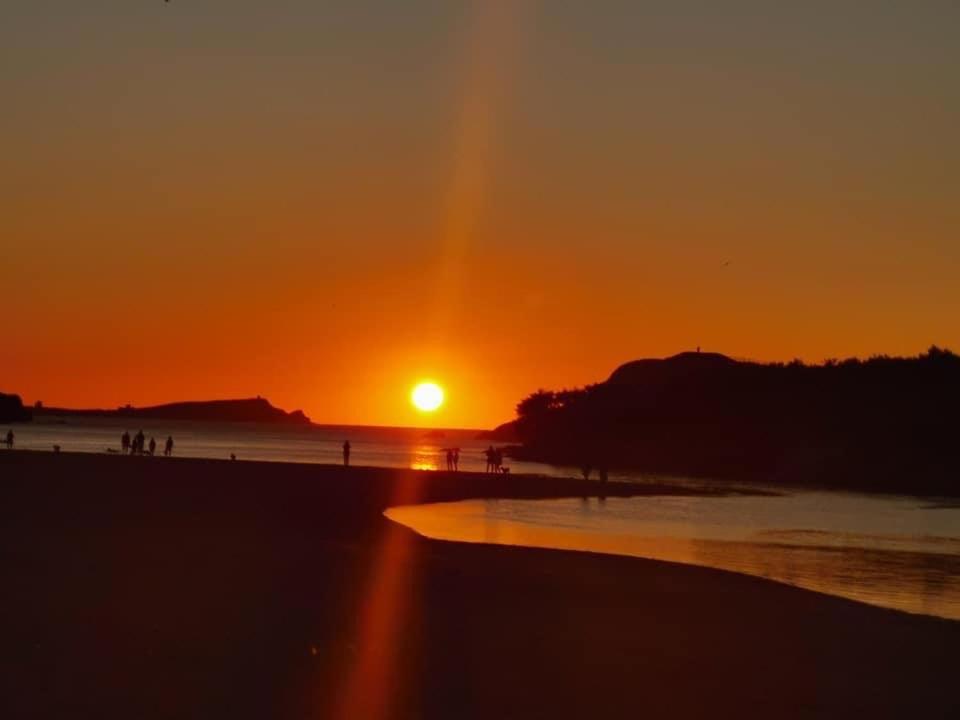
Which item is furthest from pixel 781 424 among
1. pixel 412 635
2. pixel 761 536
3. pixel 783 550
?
pixel 412 635

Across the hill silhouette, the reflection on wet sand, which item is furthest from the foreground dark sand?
the hill silhouette

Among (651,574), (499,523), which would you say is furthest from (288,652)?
(499,523)

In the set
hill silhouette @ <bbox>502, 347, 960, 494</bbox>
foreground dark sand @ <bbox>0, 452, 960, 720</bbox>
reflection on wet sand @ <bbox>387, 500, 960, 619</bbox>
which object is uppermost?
hill silhouette @ <bbox>502, 347, 960, 494</bbox>

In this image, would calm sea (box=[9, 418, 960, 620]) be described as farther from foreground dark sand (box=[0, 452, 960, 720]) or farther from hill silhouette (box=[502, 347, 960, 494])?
hill silhouette (box=[502, 347, 960, 494])

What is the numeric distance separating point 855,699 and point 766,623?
16.7ft

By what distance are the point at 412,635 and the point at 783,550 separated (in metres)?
20.7

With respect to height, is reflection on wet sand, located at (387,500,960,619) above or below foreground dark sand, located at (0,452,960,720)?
above

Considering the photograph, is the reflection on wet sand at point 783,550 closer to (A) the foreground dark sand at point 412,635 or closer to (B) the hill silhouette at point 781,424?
(A) the foreground dark sand at point 412,635

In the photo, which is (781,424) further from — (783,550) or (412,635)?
(412,635)

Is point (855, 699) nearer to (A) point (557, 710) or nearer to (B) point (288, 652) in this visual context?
(A) point (557, 710)

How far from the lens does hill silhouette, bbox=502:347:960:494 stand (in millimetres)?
111688

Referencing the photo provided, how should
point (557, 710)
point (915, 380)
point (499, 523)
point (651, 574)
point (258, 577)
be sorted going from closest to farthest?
point (557, 710) < point (258, 577) < point (651, 574) < point (499, 523) < point (915, 380)

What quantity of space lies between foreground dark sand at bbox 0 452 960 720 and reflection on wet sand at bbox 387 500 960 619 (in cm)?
241

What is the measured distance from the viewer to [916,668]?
16219 millimetres
